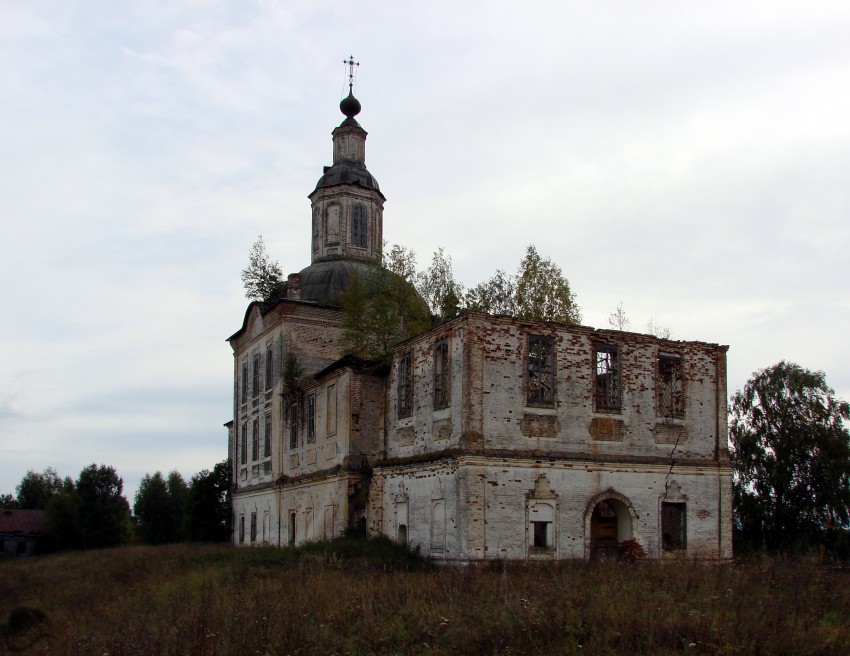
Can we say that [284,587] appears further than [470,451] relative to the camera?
No

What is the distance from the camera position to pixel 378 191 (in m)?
34.7

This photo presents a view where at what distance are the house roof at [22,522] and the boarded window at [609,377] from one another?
45.2m

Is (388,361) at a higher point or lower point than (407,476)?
higher

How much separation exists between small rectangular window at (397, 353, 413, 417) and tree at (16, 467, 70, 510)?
179 feet

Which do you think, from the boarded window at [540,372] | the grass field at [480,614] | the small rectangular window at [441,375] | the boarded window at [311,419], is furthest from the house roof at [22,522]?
the boarded window at [540,372]

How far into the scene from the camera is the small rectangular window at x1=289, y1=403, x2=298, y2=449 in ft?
93.5

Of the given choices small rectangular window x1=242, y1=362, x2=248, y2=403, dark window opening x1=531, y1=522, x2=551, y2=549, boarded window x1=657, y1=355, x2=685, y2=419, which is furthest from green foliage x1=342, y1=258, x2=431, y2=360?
small rectangular window x1=242, y1=362, x2=248, y2=403

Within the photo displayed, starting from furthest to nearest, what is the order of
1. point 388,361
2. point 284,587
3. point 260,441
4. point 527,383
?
point 260,441, point 388,361, point 527,383, point 284,587

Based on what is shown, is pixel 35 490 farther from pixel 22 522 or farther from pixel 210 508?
pixel 210 508

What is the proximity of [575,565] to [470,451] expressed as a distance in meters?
3.12

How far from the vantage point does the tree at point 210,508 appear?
3984 cm

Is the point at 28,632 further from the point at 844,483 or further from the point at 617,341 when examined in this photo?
the point at 844,483

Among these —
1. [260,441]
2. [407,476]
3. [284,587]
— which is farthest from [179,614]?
[260,441]

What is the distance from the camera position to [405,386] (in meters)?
21.6
